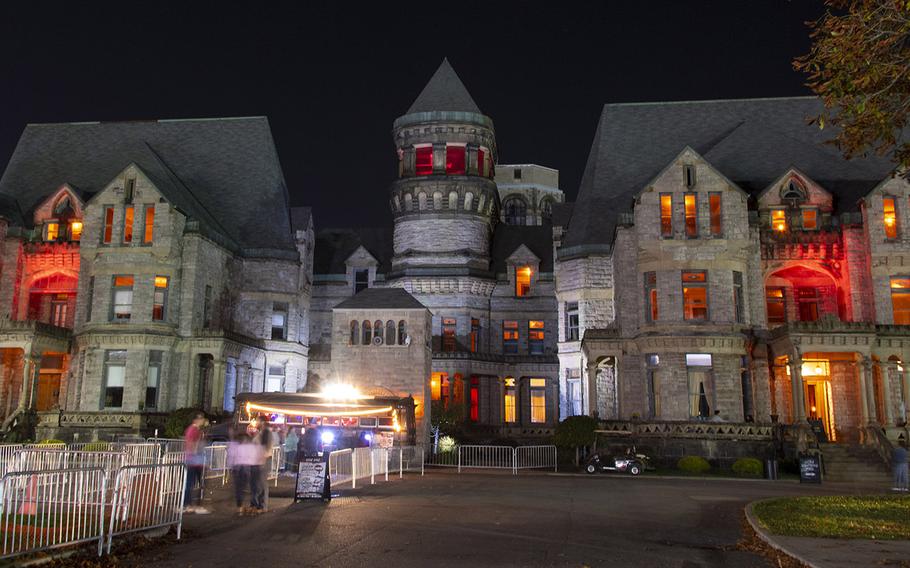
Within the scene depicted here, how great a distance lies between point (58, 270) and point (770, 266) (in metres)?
41.3

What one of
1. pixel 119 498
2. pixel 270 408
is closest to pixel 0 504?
pixel 119 498

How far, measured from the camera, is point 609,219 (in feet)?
167

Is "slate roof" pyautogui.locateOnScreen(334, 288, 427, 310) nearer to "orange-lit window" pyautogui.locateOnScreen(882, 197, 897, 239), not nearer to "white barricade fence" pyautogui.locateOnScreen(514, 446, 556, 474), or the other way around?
"white barricade fence" pyautogui.locateOnScreen(514, 446, 556, 474)

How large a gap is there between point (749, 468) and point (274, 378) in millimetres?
31062

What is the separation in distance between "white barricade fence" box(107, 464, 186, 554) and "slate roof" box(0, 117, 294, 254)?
3679 centimetres

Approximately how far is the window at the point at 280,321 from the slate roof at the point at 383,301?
1189cm

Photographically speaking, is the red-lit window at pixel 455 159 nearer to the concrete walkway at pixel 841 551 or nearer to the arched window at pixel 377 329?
the arched window at pixel 377 329

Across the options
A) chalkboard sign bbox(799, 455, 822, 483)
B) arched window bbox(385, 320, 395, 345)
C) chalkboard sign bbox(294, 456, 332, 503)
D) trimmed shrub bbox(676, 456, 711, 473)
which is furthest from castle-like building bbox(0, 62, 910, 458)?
chalkboard sign bbox(294, 456, 332, 503)

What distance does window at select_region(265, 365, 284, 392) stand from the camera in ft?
173

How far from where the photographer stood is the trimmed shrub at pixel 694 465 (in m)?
35.6

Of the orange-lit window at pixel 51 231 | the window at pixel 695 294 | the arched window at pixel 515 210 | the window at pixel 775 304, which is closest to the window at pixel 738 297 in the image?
the window at pixel 695 294

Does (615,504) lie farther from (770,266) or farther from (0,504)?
(770,266)

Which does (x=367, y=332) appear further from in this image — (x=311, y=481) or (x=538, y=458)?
(x=311, y=481)

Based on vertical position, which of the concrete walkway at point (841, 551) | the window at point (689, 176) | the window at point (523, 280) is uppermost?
the window at point (689, 176)
